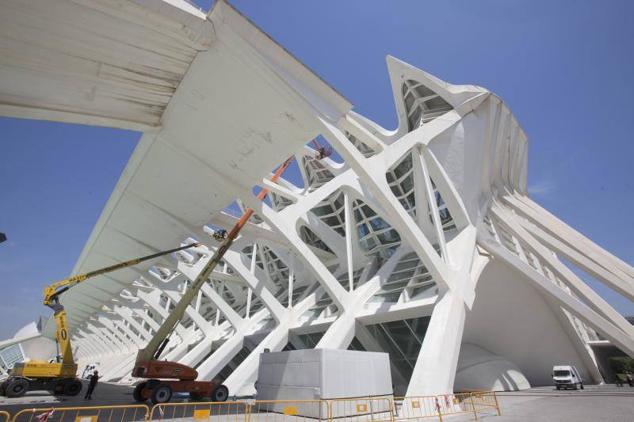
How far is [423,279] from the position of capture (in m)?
17.8

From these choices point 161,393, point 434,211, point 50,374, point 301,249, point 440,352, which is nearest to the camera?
point 440,352

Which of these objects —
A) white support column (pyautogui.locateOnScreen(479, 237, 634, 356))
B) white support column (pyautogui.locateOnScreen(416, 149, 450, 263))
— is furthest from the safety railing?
white support column (pyautogui.locateOnScreen(416, 149, 450, 263))

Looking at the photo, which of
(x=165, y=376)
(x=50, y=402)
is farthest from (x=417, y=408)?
(x=50, y=402)

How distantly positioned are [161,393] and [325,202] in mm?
17780

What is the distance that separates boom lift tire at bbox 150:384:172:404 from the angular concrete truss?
398 centimetres

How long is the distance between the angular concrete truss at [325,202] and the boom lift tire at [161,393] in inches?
157

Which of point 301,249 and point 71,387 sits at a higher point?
point 301,249

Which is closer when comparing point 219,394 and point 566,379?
point 219,394

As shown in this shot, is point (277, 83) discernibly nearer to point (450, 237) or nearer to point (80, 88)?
point (80, 88)

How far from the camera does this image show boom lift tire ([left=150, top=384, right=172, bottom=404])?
41.9ft

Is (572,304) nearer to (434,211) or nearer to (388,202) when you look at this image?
(434,211)

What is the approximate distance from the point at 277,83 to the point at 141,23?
3936 millimetres

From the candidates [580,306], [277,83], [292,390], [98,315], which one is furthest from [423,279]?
[98,315]

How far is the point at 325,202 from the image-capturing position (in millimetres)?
27547
